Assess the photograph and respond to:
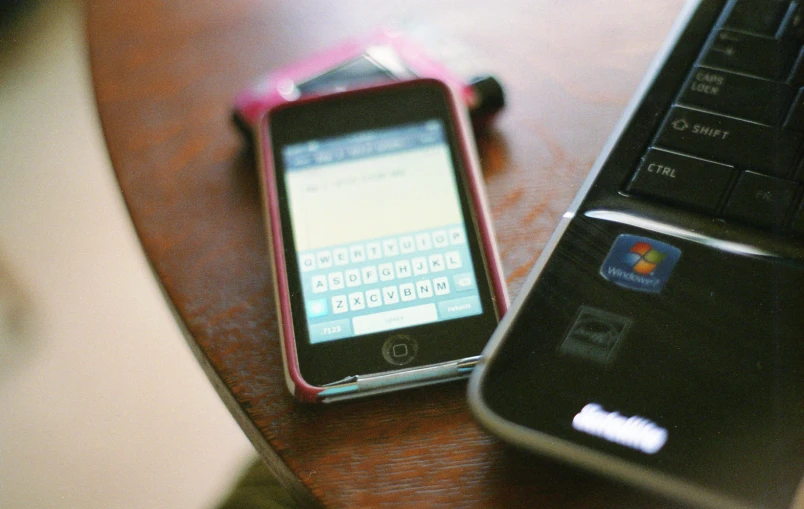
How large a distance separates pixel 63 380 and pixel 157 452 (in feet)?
0.57

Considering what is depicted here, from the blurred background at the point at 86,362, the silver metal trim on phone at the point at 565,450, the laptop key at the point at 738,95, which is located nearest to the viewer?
the silver metal trim on phone at the point at 565,450

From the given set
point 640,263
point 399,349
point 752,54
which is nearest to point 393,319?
point 399,349

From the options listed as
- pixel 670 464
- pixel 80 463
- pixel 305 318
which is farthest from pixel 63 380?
pixel 670 464

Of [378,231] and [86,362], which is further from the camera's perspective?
[86,362]

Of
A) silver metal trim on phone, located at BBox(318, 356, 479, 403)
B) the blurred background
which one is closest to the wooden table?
silver metal trim on phone, located at BBox(318, 356, 479, 403)

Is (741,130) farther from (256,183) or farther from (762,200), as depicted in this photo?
(256,183)

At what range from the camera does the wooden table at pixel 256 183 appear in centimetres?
32

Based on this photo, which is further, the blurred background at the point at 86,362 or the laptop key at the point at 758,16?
the blurred background at the point at 86,362

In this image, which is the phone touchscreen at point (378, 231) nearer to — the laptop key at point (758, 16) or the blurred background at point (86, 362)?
the laptop key at point (758, 16)

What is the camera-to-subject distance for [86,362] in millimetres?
951

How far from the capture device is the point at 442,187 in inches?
15.1

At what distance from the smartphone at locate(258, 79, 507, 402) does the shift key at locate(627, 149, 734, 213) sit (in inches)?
3.3

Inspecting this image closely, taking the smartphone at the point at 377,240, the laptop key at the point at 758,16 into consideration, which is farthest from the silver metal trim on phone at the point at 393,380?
the laptop key at the point at 758,16

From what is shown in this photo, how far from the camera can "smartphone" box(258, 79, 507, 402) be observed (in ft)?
1.11
